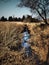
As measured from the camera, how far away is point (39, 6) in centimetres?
355

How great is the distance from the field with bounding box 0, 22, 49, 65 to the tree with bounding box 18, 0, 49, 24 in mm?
380

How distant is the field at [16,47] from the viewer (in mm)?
2844

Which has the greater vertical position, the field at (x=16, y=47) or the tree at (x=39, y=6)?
the tree at (x=39, y=6)

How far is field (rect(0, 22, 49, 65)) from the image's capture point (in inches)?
112

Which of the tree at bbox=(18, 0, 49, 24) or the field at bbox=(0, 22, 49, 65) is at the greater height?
the tree at bbox=(18, 0, 49, 24)

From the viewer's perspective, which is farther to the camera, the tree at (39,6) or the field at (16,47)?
the tree at (39,6)

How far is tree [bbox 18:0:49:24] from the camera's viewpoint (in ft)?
11.4

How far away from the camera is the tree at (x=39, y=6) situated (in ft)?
11.4

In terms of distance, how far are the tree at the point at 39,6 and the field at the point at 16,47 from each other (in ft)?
1.25

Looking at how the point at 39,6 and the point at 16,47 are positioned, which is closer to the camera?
the point at 16,47

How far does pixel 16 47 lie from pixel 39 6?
1013 mm

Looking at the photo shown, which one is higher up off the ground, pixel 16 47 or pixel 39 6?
pixel 39 6

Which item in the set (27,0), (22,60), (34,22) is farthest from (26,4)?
(22,60)

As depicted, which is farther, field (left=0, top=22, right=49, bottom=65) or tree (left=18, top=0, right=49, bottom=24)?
tree (left=18, top=0, right=49, bottom=24)
